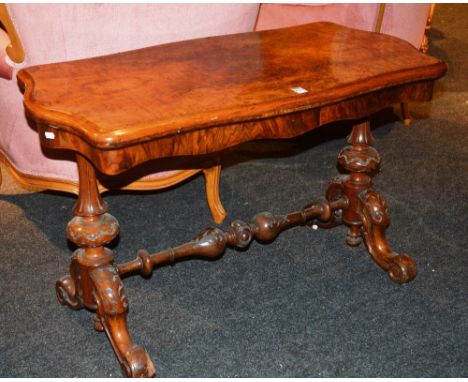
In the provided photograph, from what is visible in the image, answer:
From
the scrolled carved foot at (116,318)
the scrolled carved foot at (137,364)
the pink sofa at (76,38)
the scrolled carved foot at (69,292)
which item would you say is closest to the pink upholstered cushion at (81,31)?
the pink sofa at (76,38)

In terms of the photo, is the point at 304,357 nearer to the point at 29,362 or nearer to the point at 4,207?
the point at 29,362

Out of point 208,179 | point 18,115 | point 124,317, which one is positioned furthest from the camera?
point 208,179

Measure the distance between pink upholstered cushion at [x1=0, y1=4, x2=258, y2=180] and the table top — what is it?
102 millimetres

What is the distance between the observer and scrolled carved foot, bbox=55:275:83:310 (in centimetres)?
184

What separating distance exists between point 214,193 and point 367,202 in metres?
0.56

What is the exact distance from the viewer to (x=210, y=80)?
161cm

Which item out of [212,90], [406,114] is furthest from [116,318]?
[406,114]

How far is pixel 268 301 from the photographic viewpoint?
1978 millimetres

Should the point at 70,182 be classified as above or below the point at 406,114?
above

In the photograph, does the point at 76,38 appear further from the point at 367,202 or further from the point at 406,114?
the point at 406,114

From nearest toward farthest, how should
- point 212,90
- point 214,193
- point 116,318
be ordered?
point 212,90, point 116,318, point 214,193

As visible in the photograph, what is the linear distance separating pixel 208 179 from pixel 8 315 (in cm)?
81

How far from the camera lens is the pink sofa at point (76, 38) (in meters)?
1.80

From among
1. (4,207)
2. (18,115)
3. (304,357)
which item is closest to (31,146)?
(18,115)
